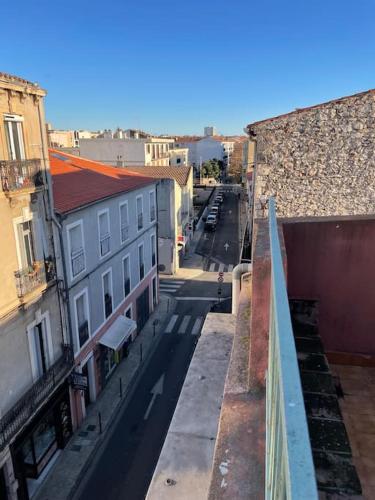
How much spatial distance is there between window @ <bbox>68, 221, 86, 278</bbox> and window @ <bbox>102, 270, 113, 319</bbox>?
2052 mm

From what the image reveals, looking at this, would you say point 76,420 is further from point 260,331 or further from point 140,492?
point 260,331

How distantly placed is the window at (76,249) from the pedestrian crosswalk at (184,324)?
26.9ft

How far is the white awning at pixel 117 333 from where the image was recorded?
14.5 m

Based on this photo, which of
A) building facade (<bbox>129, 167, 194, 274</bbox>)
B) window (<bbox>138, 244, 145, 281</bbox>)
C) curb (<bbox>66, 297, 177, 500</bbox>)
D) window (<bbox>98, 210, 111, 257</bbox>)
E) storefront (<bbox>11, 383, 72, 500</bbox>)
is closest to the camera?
storefront (<bbox>11, 383, 72, 500</bbox>)

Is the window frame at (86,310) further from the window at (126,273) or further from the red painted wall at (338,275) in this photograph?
the red painted wall at (338,275)

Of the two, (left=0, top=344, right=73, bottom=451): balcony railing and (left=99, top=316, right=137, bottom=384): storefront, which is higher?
(left=0, top=344, right=73, bottom=451): balcony railing

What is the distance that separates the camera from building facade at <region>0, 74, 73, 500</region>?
9.20m

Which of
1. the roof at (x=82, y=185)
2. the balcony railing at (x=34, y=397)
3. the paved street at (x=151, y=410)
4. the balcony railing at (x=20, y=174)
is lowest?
the paved street at (x=151, y=410)

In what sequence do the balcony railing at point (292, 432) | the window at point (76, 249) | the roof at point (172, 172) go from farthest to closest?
the roof at point (172, 172) → the window at point (76, 249) → the balcony railing at point (292, 432)

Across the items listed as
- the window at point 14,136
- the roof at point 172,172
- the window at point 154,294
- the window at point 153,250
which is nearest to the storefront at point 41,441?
the window at point 14,136

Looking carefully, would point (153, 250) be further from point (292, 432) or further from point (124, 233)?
point (292, 432)

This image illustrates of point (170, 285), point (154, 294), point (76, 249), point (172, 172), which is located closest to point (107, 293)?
point (76, 249)

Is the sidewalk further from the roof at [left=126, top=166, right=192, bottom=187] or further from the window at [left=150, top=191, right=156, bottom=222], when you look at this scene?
the roof at [left=126, top=166, right=192, bottom=187]

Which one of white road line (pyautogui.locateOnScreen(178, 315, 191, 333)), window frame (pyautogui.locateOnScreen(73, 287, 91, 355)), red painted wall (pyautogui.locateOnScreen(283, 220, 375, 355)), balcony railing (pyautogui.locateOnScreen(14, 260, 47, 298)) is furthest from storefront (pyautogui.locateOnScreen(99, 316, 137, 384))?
red painted wall (pyautogui.locateOnScreen(283, 220, 375, 355))
